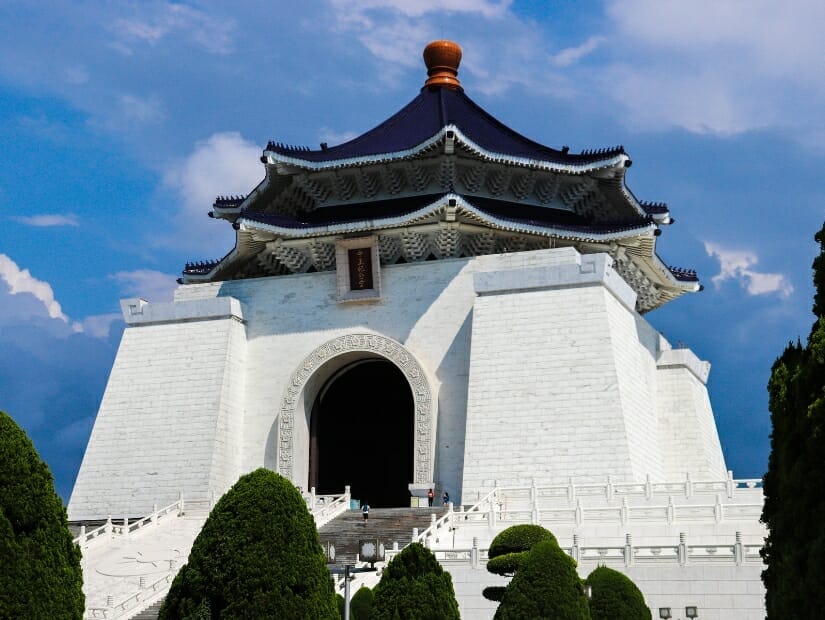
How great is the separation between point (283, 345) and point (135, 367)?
3.54 m

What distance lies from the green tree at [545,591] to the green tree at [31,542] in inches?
194

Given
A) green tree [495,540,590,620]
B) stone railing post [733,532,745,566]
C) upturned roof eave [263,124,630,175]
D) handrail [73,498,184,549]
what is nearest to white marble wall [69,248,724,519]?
handrail [73,498,184,549]

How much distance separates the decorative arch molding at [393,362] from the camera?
28.1m

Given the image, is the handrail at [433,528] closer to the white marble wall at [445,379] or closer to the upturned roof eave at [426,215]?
the white marble wall at [445,379]

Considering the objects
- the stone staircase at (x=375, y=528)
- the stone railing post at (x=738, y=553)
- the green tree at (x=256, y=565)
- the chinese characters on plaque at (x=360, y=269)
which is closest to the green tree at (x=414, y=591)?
the green tree at (x=256, y=565)

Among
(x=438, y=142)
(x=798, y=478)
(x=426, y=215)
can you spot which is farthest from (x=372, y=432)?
(x=798, y=478)

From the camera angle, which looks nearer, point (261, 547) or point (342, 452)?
point (261, 547)

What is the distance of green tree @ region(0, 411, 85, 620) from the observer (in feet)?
35.7

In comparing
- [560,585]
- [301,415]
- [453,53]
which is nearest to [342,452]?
[301,415]

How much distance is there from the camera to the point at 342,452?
3188 cm

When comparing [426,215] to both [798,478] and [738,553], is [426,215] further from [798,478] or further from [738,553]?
[798,478]

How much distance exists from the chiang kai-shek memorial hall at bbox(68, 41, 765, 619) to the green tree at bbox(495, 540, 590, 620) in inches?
359

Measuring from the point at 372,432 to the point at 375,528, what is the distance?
28.9 feet

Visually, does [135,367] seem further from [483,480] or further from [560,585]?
[560,585]
